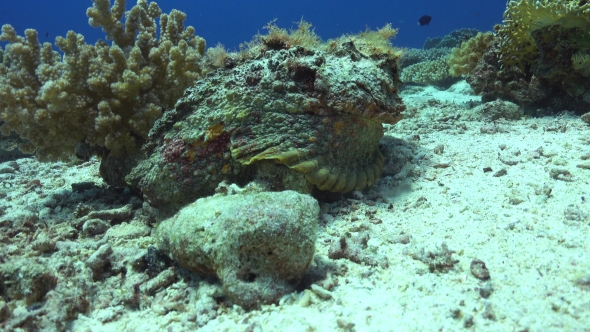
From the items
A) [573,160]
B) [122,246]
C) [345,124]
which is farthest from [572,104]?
[122,246]

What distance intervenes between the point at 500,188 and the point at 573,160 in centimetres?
93

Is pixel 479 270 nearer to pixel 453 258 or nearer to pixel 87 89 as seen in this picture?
pixel 453 258

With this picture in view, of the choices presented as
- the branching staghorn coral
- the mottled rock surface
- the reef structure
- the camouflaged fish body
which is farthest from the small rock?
the reef structure

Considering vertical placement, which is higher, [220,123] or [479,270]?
[220,123]

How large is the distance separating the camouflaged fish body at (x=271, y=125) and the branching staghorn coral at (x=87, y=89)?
646 millimetres

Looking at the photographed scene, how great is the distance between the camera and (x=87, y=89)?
3.95m

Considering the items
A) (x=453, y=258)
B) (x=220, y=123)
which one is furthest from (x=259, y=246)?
(x=220, y=123)

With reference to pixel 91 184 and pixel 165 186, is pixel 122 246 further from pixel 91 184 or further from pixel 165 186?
pixel 91 184

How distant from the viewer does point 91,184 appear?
4.62 metres

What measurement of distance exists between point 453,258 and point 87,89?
403cm

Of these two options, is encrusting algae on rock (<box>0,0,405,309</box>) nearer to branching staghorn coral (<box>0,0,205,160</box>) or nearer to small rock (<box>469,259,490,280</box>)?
branching staghorn coral (<box>0,0,205,160</box>)

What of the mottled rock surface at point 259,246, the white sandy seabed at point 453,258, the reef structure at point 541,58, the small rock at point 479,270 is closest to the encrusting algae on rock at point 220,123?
the mottled rock surface at point 259,246

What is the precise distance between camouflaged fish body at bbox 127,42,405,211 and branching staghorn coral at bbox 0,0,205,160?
65cm

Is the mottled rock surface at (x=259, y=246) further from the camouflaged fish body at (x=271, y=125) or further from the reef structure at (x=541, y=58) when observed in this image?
the reef structure at (x=541, y=58)
